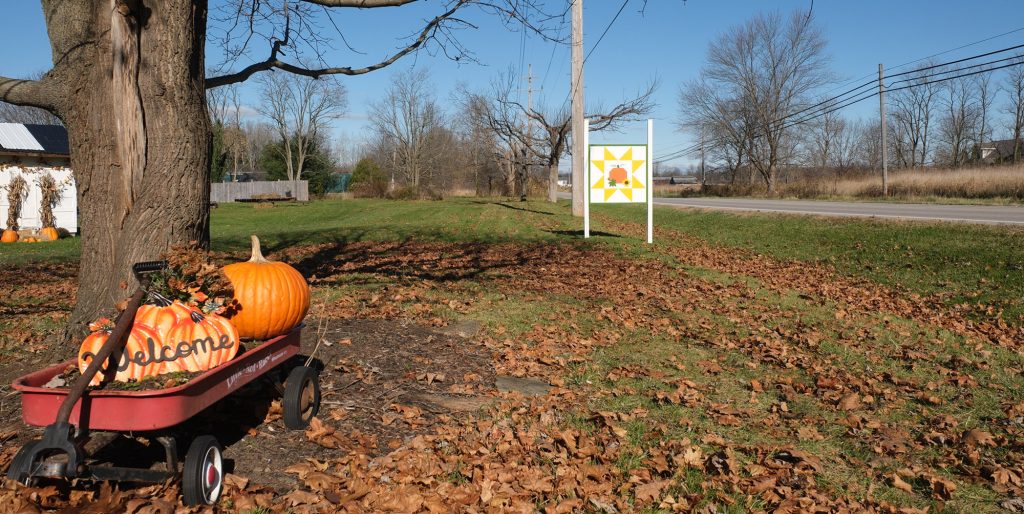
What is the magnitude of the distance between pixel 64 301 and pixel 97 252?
4.65 metres

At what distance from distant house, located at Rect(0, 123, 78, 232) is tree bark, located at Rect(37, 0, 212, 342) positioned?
1796cm

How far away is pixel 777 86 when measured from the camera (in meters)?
58.9

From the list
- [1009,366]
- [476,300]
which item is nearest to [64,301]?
[476,300]

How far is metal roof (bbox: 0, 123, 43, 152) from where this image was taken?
22047 millimetres

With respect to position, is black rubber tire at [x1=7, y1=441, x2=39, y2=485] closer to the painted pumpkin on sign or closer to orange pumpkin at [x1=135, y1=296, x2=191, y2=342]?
orange pumpkin at [x1=135, y1=296, x2=191, y2=342]

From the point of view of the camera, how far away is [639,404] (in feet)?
18.1

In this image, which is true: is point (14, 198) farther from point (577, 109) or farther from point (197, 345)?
point (197, 345)

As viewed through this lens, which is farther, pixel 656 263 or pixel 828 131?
pixel 828 131

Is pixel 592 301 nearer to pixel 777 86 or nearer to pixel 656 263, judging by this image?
pixel 656 263

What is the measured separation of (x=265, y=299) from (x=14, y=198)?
21.3 metres

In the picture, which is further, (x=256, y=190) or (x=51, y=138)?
(x=256, y=190)

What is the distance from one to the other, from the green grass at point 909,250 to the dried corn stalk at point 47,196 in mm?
18289

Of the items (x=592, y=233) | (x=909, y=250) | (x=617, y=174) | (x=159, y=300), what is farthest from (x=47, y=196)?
(x=909, y=250)

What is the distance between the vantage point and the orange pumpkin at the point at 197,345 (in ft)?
12.5
